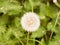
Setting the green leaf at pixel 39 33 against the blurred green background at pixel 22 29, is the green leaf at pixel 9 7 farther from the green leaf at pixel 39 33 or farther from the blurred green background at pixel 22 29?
the green leaf at pixel 39 33

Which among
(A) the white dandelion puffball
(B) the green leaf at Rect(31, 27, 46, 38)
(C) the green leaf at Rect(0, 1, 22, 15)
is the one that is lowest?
(B) the green leaf at Rect(31, 27, 46, 38)

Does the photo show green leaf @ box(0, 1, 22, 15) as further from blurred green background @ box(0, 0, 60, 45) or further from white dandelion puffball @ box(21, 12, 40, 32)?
white dandelion puffball @ box(21, 12, 40, 32)

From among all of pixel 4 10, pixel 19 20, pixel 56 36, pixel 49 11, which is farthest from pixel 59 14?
pixel 4 10

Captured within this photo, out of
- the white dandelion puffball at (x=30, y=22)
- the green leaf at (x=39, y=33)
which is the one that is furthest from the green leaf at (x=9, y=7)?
the green leaf at (x=39, y=33)

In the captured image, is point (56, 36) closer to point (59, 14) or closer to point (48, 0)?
point (59, 14)

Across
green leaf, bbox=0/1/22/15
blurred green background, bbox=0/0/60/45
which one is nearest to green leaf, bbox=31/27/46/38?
blurred green background, bbox=0/0/60/45

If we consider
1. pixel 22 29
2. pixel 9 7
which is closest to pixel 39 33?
pixel 22 29

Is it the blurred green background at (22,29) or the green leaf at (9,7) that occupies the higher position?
the green leaf at (9,7)

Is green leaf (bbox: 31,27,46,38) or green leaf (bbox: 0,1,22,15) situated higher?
green leaf (bbox: 0,1,22,15)

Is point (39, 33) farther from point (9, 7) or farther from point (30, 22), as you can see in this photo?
point (9, 7)
